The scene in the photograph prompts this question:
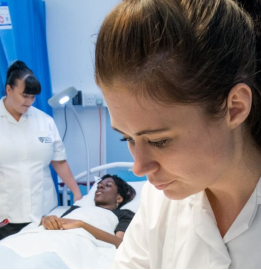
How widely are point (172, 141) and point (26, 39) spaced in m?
2.09

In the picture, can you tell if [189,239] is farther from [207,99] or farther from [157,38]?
[157,38]

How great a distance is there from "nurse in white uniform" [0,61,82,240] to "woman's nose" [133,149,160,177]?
5.21ft

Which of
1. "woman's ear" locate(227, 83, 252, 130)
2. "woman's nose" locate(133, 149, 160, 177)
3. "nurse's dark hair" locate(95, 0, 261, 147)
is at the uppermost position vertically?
"nurse's dark hair" locate(95, 0, 261, 147)

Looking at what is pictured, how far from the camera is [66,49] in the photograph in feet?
8.81

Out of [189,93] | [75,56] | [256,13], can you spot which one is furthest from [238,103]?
[75,56]

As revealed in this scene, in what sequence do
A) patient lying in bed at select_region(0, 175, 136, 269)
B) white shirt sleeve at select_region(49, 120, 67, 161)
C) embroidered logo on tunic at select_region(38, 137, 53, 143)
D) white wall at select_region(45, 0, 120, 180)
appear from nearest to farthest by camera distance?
patient lying in bed at select_region(0, 175, 136, 269) < embroidered logo on tunic at select_region(38, 137, 53, 143) < white shirt sleeve at select_region(49, 120, 67, 161) < white wall at select_region(45, 0, 120, 180)

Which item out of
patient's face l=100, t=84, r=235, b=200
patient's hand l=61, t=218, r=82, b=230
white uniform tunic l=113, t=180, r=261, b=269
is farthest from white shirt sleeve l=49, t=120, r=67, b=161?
patient's face l=100, t=84, r=235, b=200

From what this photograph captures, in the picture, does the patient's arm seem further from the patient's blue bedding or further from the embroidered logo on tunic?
the patient's blue bedding

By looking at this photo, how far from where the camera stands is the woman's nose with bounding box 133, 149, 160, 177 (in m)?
0.54

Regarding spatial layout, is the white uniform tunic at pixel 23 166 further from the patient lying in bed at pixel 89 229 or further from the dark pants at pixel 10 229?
the patient lying in bed at pixel 89 229

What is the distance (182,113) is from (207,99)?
5cm

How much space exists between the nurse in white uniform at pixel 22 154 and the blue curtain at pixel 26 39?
0.31 meters

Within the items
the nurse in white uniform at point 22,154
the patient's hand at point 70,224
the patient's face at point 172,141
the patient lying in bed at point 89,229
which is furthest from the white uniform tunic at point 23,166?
the patient's face at point 172,141

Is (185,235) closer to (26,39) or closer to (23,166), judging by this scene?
(23,166)
